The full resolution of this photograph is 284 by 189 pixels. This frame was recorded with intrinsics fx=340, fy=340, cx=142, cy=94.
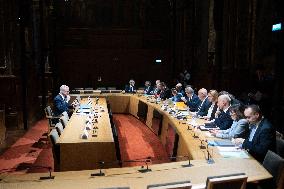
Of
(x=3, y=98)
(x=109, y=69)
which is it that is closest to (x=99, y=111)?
(x=3, y=98)

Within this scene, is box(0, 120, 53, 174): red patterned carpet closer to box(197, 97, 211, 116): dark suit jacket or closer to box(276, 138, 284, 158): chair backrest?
box(197, 97, 211, 116): dark suit jacket

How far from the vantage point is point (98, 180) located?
A: 3676mm

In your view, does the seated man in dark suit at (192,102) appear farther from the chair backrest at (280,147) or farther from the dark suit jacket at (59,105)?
the chair backrest at (280,147)

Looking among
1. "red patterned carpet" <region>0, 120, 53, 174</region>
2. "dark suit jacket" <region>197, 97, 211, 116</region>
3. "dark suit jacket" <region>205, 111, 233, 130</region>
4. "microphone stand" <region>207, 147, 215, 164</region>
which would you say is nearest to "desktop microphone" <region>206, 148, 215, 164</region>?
"microphone stand" <region>207, 147, 215, 164</region>

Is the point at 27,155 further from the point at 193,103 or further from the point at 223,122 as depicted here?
the point at 193,103

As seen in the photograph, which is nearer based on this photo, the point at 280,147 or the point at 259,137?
the point at 259,137

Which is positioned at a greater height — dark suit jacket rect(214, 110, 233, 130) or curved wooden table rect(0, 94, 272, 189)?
dark suit jacket rect(214, 110, 233, 130)

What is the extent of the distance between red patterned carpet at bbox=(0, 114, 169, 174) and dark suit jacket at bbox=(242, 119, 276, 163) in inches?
69.1

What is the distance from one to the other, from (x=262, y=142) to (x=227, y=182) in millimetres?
1795

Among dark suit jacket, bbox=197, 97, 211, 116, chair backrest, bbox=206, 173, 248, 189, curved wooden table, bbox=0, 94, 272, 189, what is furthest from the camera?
dark suit jacket, bbox=197, 97, 211, 116

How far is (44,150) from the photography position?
8.11 meters

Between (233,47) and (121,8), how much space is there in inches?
336

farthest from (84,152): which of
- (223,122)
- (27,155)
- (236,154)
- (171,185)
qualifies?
(27,155)

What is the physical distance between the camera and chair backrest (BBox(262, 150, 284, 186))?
12.7 feet
